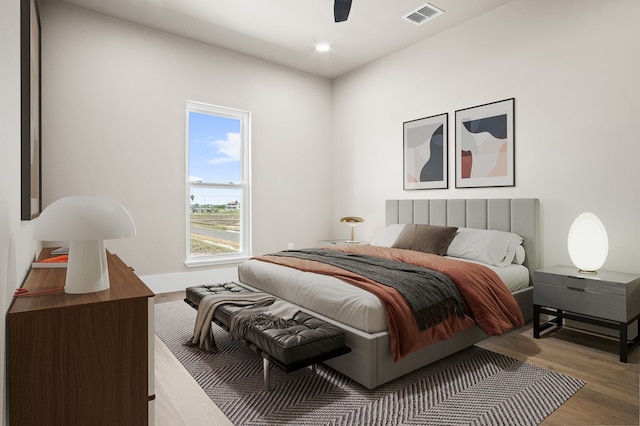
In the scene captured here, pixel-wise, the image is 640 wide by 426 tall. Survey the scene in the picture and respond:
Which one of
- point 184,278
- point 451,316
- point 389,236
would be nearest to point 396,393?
point 451,316

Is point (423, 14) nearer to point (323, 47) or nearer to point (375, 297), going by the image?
point (323, 47)

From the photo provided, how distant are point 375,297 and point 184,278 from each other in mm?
3068

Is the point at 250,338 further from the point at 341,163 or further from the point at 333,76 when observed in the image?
the point at 333,76

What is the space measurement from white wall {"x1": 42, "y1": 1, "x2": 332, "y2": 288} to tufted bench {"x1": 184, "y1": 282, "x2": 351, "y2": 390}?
9.01ft

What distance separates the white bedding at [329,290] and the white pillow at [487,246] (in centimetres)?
11

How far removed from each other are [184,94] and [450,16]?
3.14 meters

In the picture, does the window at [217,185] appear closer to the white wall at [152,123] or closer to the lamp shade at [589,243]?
the white wall at [152,123]

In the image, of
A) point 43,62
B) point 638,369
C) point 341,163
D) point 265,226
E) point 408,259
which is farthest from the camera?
point 341,163

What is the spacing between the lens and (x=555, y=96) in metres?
3.41

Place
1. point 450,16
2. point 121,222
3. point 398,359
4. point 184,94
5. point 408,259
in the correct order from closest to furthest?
point 121,222, point 398,359, point 408,259, point 450,16, point 184,94

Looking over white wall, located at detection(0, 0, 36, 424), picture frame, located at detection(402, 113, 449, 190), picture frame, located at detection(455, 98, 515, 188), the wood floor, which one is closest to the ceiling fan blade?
white wall, located at detection(0, 0, 36, 424)

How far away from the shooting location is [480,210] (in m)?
3.88

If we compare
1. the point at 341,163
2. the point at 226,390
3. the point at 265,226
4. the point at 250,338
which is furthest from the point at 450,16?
the point at 226,390

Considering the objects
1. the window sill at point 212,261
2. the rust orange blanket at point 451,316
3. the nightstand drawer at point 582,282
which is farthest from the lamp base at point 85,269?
the window sill at point 212,261
